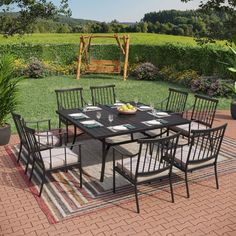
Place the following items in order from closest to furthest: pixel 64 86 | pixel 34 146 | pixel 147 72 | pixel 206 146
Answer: pixel 34 146 < pixel 206 146 < pixel 64 86 < pixel 147 72

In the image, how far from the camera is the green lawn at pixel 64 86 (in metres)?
12.1

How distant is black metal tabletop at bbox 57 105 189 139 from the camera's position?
6301 millimetres

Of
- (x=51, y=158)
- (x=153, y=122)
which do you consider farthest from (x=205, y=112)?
(x=51, y=158)

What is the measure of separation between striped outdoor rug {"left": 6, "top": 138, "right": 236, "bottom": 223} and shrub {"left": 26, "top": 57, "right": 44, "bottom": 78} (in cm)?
1200

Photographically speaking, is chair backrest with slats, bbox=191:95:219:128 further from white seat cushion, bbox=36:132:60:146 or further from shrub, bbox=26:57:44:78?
shrub, bbox=26:57:44:78

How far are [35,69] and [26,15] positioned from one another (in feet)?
16.1

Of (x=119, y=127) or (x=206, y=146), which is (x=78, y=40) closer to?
(x=119, y=127)

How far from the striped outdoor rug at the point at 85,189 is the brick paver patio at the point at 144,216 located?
0.50 feet

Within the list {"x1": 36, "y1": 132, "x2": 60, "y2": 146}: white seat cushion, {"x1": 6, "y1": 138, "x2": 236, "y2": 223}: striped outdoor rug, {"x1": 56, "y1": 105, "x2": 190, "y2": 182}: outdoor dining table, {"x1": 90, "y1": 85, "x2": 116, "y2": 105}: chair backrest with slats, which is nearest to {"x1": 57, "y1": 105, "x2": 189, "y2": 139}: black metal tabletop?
{"x1": 56, "y1": 105, "x2": 190, "y2": 182}: outdoor dining table

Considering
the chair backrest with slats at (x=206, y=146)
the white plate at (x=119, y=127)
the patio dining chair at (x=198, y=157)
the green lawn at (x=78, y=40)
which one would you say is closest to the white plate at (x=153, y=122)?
the white plate at (x=119, y=127)

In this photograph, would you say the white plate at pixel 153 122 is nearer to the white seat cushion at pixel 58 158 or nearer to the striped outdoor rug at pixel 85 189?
the striped outdoor rug at pixel 85 189

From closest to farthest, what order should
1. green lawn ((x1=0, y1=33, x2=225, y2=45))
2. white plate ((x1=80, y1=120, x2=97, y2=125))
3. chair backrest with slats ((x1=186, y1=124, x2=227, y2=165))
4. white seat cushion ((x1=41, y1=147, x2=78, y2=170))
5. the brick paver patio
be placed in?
the brick paver patio → chair backrest with slats ((x1=186, y1=124, x2=227, y2=165)) → white seat cushion ((x1=41, y1=147, x2=78, y2=170)) → white plate ((x1=80, y1=120, x2=97, y2=125)) → green lawn ((x1=0, y1=33, x2=225, y2=45))

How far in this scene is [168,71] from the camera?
18.9 metres

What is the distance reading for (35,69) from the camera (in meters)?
18.8
